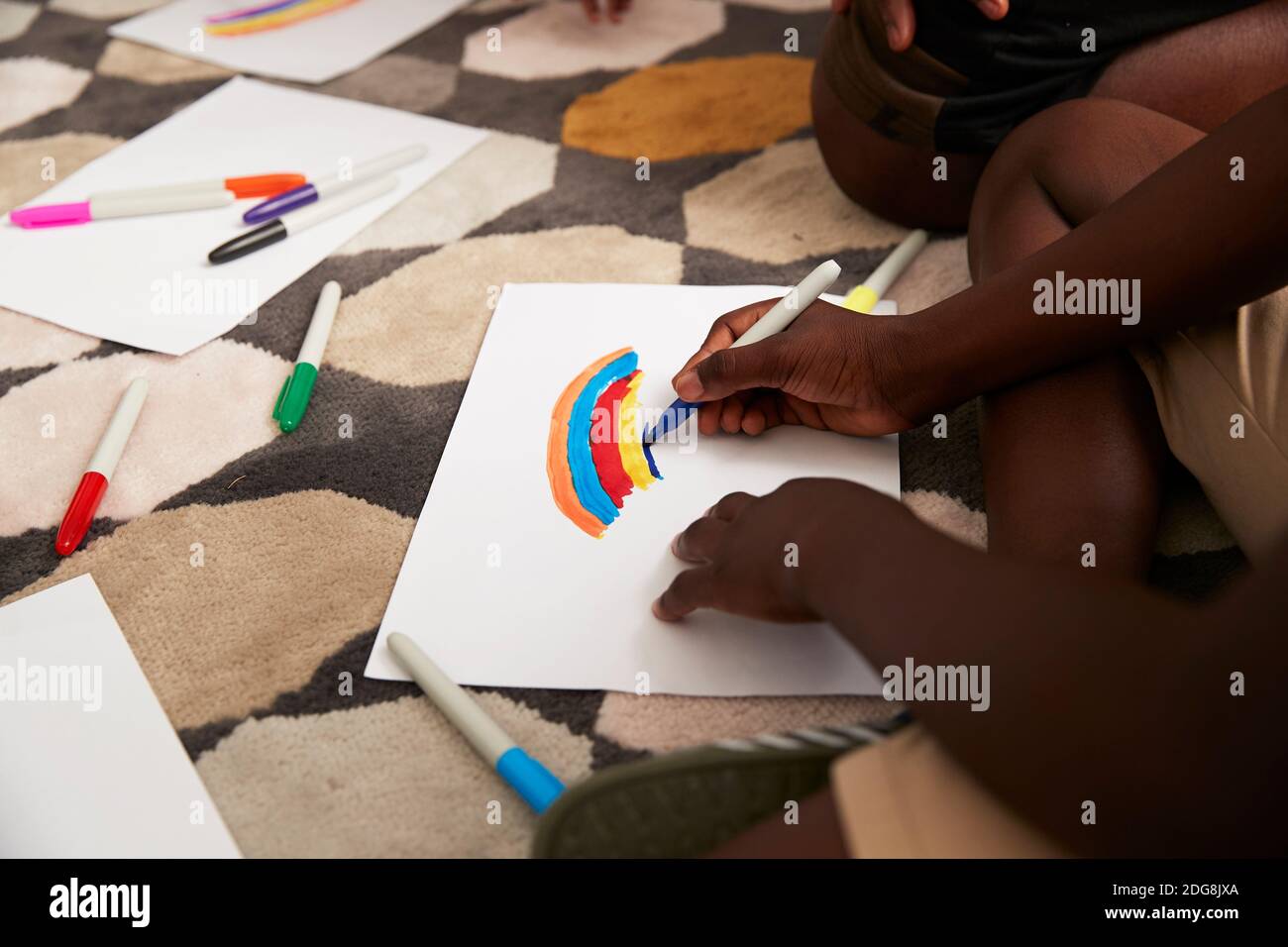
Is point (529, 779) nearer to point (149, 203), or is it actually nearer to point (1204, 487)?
point (1204, 487)

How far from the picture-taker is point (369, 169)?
0.93m

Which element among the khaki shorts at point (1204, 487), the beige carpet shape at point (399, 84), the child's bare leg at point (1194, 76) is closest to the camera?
the khaki shorts at point (1204, 487)

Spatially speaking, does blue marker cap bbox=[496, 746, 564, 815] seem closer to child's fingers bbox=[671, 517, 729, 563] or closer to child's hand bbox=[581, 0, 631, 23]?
child's fingers bbox=[671, 517, 729, 563]

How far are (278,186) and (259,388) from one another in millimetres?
262

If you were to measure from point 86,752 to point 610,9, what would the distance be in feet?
3.28

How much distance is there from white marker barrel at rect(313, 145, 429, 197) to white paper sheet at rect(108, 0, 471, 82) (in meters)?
0.23

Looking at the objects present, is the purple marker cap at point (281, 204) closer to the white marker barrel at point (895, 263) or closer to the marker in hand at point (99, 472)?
the marker in hand at point (99, 472)

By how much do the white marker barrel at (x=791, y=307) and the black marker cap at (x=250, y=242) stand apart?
448mm

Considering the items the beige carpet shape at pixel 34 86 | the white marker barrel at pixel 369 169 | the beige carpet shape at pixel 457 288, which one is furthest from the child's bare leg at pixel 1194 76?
the beige carpet shape at pixel 34 86

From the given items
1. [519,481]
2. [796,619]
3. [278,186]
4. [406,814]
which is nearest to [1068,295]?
[796,619]

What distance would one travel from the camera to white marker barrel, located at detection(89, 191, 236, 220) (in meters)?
0.90

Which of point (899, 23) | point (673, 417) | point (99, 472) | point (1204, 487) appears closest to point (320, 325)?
point (99, 472)

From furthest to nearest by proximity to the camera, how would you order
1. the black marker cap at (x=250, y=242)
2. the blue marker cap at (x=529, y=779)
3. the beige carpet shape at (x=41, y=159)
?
the beige carpet shape at (x=41, y=159), the black marker cap at (x=250, y=242), the blue marker cap at (x=529, y=779)

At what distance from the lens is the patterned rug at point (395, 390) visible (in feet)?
1.73
